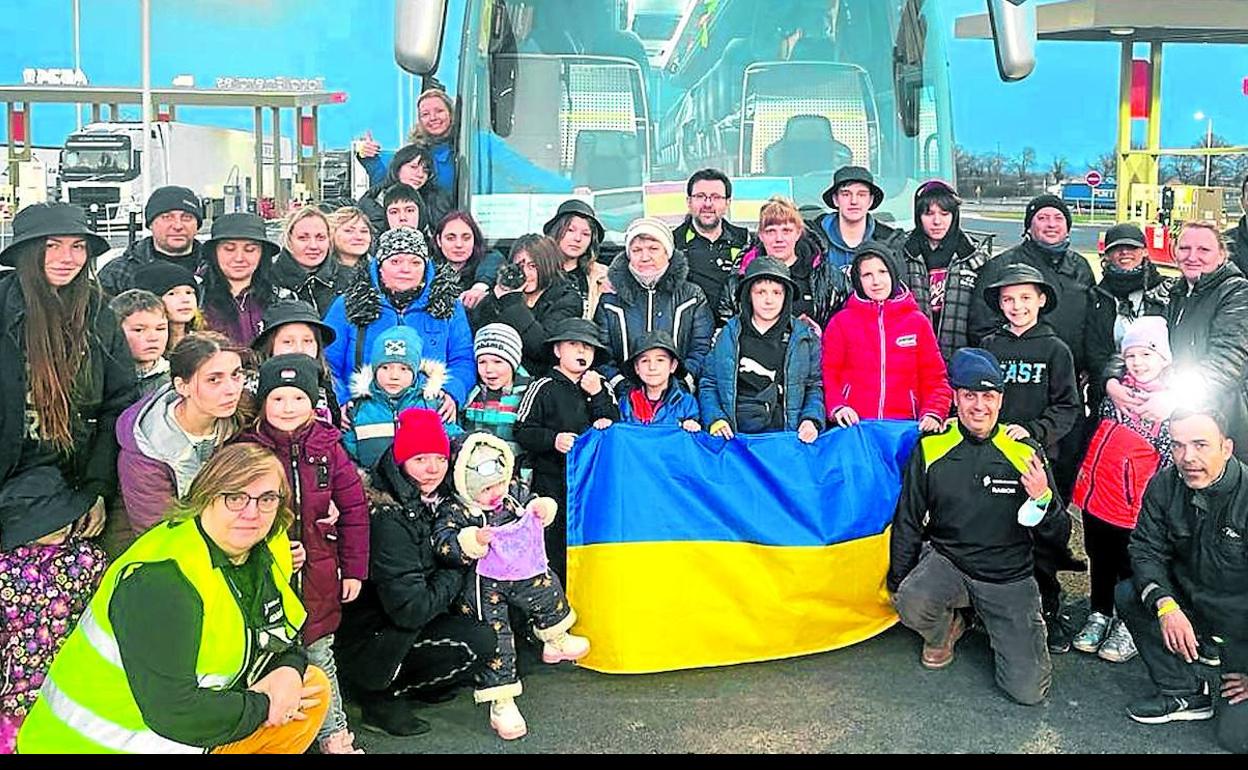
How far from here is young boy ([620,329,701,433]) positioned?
491 centimetres

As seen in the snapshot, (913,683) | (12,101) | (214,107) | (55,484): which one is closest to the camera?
(55,484)

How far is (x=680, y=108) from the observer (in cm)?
707

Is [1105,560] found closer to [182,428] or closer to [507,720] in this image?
[507,720]

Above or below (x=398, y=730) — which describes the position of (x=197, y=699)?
above

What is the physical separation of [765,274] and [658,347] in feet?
1.82

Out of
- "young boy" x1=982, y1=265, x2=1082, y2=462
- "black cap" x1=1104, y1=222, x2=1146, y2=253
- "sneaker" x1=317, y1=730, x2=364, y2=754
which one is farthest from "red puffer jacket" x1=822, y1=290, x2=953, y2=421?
"sneaker" x1=317, y1=730, x2=364, y2=754

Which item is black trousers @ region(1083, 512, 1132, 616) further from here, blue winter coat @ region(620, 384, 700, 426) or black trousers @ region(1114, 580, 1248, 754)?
blue winter coat @ region(620, 384, 700, 426)

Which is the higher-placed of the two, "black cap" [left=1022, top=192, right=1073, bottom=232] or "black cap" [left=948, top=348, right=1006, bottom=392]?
"black cap" [left=1022, top=192, right=1073, bottom=232]

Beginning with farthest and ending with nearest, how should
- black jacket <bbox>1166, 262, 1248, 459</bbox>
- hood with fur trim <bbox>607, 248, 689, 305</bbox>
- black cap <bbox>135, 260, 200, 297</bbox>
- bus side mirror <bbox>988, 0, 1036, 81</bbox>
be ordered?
bus side mirror <bbox>988, 0, 1036, 81</bbox>
hood with fur trim <bbox>607, 248, 689, 305</bbox>
black jacket <bbox>1166, 262, 1248, 459</bbox>
black cap <bbox>135, 260, 200, 297</bbox>

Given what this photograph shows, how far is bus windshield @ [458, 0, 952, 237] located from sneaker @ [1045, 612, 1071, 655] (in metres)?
2.84

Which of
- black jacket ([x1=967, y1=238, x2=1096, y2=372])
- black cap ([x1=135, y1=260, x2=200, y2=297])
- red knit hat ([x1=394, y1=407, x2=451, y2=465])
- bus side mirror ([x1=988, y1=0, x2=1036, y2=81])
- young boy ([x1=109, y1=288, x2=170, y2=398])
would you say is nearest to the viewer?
red knit hat ([x1=394, y1=407, x2=451, y2=465])
